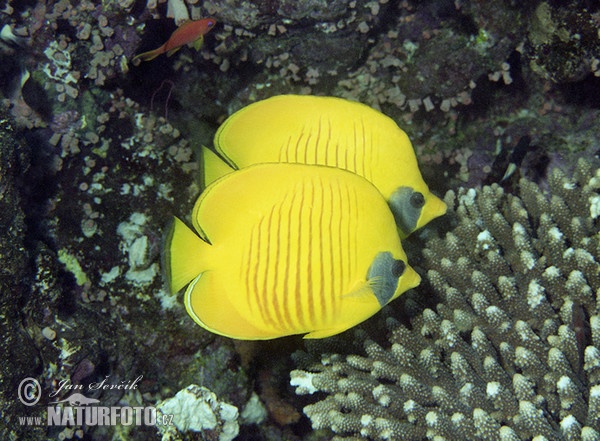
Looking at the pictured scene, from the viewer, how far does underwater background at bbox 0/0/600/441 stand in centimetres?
211

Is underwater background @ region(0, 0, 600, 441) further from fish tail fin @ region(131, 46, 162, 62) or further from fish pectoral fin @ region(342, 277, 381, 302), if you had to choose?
fish pectoral fin @ region(342, 277, 381, 302)

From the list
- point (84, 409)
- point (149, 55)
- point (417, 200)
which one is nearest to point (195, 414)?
point (84, 409)

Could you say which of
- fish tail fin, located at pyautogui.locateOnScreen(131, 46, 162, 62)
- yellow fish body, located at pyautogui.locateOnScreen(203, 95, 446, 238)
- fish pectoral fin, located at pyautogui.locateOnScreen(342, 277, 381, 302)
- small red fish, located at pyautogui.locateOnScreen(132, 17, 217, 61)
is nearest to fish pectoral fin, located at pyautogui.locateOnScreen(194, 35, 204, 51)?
small red fish, located at pyautogui.locateOnScreen(132, 17, 217, 61)

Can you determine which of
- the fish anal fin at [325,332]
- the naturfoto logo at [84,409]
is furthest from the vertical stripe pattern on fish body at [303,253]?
the naturfoto logo at [84,409]

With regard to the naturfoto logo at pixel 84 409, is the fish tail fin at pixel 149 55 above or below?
above

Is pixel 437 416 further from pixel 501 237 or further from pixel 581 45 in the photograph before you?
pixel 581 45

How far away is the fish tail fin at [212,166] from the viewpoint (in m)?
2.26

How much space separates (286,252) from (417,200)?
0.80 meters

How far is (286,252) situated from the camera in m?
1.69

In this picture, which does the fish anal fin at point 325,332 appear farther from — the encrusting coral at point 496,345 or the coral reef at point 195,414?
the coral reef at point 195,414

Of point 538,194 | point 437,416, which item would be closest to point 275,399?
point 437,416

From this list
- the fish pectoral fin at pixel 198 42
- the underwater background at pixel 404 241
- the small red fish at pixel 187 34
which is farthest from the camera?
the fish pectoral fin at pixel 198 42

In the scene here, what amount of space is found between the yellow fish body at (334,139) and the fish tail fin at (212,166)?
0.37ft

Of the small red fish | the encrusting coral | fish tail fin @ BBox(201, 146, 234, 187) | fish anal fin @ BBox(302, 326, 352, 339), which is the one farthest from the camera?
the small red fish
